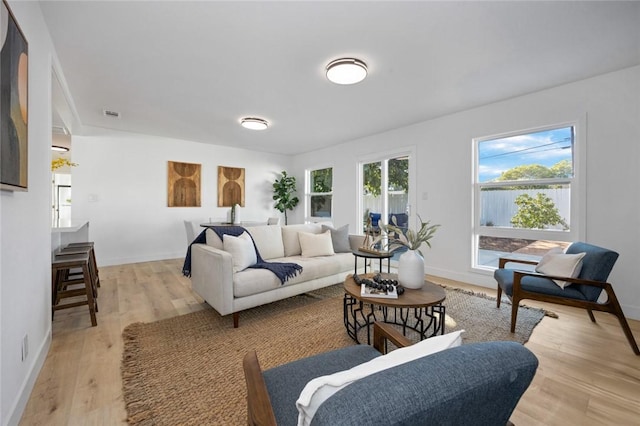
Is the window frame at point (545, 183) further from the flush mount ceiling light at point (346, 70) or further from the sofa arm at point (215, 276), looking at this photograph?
the sofa arm at point (215, 276)

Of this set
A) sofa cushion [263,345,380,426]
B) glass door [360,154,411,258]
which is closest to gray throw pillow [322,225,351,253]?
glass door [360,154,411,258]

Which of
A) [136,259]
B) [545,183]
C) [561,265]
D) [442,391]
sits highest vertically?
[545,183]

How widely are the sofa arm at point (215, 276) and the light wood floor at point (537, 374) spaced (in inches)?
17.6

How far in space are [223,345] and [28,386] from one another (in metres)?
1.10

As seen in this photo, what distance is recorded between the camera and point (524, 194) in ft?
11.2

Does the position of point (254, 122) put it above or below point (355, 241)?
above

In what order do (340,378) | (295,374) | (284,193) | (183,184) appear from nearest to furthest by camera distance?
1. (340,378)
2. (295,374)
3. (183,184)
4. (284,193)

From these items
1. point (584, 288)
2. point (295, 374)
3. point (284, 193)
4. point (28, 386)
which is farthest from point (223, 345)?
point (284, 193)

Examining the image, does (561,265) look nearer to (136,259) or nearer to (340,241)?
(340,241)

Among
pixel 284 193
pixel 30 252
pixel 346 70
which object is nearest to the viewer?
pixel 30 252

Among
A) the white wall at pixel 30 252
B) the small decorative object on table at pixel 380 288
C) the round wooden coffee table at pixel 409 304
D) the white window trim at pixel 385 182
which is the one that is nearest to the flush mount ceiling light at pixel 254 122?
the white window trim at pixel 385 182

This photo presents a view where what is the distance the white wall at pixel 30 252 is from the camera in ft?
4.28

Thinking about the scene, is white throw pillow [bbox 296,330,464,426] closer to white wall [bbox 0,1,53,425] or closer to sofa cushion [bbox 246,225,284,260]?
white wall [bbox 0,1,53,425]

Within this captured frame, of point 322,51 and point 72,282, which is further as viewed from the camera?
point 72,282
